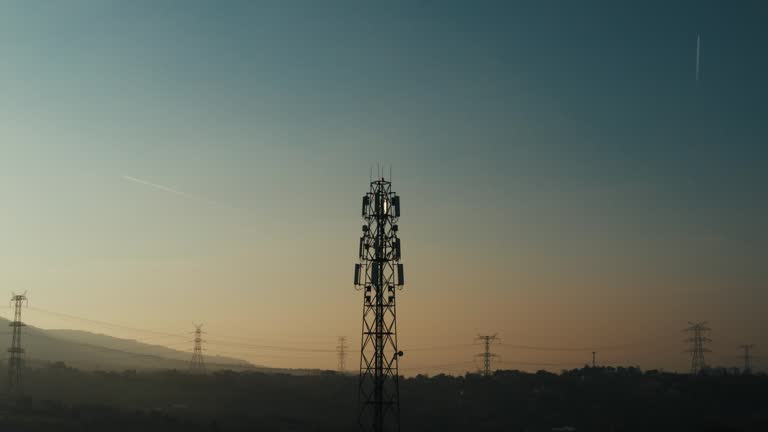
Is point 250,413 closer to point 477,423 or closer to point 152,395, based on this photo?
point 152,395

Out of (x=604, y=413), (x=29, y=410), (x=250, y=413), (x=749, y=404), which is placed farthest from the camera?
(x=749, y=404)

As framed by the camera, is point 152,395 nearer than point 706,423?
No

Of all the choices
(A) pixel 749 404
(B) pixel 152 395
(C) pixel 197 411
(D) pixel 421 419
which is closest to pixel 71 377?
(B) pixel 152 395

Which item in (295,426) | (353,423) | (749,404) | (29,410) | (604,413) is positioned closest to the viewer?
(29,410)

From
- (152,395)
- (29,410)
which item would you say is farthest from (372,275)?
(152,395)

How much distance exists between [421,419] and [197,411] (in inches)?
1857

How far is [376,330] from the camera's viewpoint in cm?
5712

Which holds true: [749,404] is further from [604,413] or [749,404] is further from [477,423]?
[477,423]

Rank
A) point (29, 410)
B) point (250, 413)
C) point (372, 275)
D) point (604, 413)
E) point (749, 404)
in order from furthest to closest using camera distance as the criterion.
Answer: point (749, 404)
point (604, 413)
point (250, 413)
point (29, 410)
point (372, 275)

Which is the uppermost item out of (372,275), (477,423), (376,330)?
(372,275)

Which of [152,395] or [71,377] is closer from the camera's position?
[152,395]

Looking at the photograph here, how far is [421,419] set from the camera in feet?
535

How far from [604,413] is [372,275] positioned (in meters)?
136

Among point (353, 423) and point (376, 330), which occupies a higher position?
point (376, 330)
